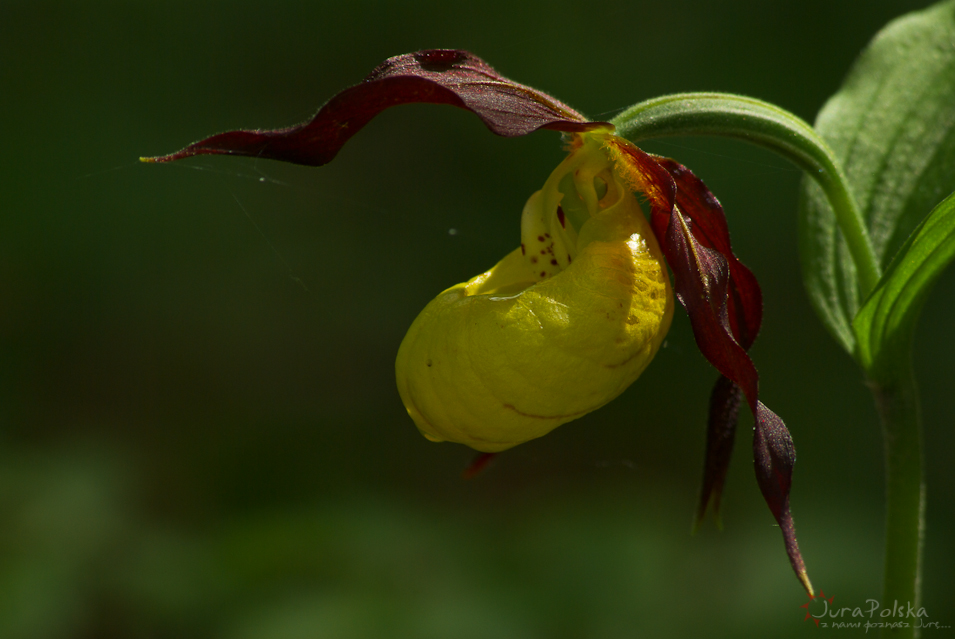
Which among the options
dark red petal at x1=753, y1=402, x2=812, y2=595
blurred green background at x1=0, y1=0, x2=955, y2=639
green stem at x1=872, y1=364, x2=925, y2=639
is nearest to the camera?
dark red petal at x1=753, y1=402, x2=812, y2=595

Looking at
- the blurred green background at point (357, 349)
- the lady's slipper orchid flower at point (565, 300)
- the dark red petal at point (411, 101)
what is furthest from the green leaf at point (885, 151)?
the blurred green background at point (357, 349)

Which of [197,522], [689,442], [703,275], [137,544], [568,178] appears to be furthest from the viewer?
[689,442]

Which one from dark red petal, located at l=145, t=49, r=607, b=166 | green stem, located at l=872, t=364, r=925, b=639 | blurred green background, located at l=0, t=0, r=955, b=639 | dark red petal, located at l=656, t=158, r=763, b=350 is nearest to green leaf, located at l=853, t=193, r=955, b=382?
green stem, located at l=872, t=364, r=925, b=639

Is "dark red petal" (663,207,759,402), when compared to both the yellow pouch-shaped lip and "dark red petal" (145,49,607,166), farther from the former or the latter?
"dark red petal" (145,49,607,166)

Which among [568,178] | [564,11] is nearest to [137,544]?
[568,178]

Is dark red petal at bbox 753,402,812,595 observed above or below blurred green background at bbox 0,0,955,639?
above

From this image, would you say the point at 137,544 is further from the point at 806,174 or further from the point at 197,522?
the point at 806,174
